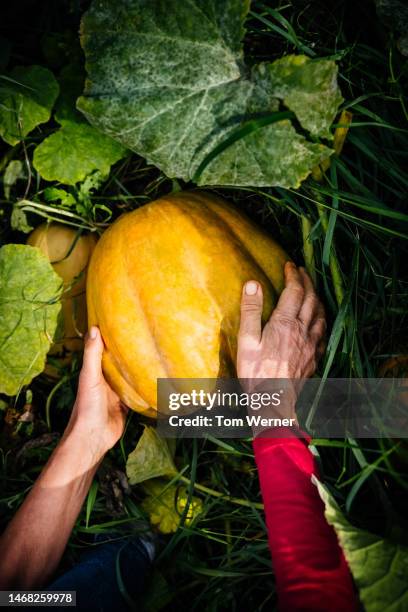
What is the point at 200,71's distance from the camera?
1252 millimetres

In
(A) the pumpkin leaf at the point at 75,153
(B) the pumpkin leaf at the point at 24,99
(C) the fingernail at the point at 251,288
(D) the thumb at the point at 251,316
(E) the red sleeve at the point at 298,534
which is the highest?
(B) the pumpkin leaf at the point at 24,99

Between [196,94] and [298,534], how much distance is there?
988mm

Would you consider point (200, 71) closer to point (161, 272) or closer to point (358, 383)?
point (161, 272)

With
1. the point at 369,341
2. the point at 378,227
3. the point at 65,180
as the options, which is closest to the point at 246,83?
the point at 378,227

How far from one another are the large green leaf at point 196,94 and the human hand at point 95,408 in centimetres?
51

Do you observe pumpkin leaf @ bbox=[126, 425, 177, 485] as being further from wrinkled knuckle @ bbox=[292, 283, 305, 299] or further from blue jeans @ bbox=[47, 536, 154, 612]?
wrinkled knuckle @ bbox=[292, 283, 305, 299]

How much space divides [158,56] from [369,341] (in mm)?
905

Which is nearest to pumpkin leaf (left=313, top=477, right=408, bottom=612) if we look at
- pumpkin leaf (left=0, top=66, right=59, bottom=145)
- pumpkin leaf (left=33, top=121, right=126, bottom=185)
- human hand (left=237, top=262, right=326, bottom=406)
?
human hand (left=237, top=262, right=326, bottom=406)

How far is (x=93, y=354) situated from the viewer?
145 cm

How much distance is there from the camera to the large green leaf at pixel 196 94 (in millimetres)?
1218

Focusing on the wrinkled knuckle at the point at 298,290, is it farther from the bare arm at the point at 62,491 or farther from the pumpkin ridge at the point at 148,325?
the bare arm at the point at 62,491

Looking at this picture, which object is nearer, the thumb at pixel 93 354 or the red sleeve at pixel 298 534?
the red sleeve at pixel 298 534

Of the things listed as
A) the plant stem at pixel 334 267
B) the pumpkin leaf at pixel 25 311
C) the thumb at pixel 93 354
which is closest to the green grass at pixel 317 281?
the plant stem at pixel 334 267

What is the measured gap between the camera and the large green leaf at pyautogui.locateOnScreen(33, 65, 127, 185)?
156cm
